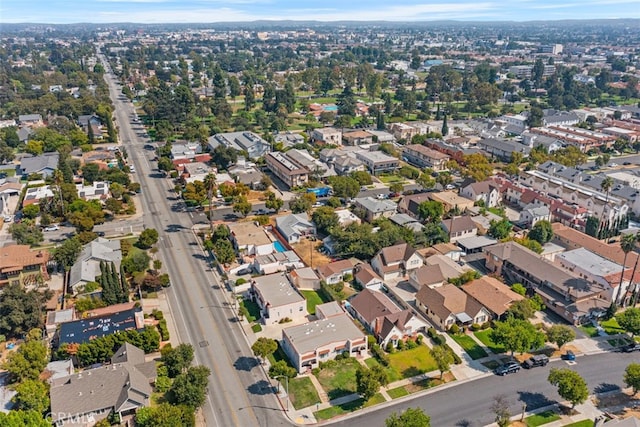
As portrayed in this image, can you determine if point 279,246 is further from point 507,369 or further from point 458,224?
point 507,369

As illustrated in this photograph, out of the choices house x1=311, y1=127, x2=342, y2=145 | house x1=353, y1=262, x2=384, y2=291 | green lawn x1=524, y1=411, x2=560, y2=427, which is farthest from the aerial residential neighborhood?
house x1=311, y1=127, x2=342, y2=145

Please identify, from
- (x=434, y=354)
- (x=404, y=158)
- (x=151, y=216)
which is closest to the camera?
(x=434, y=354)

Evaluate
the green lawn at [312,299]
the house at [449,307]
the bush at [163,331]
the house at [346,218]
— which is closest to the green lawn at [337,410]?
the green lawn at [312,299]

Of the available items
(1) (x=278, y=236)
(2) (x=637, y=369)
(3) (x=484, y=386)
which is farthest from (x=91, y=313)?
(2) (x=637, y=369)

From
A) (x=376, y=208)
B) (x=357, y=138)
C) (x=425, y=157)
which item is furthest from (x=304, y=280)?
(x=357, y=138)

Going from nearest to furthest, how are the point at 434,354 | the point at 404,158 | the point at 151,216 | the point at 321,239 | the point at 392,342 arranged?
the point at 434,354
the point at 392,342
the point at 321,239
the point at 151,216
the point at 404,158

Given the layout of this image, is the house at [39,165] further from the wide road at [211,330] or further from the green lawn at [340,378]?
the green lawn at [340,378]

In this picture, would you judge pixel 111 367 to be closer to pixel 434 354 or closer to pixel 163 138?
pixel 434 354

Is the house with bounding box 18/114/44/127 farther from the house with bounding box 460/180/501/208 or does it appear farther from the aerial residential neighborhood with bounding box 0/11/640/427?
the house with bounding box 460/180/501/208
